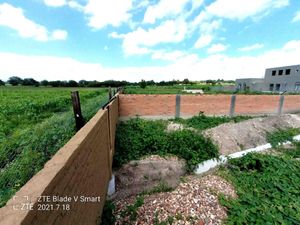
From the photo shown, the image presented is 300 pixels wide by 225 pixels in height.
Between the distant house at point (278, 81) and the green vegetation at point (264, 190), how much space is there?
2751 centimetres

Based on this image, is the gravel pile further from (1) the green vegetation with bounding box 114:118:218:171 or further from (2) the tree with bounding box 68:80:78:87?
(2) the tree with bounding box 68:80:78:87

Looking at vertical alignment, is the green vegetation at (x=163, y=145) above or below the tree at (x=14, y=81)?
below

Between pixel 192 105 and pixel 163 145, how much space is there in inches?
156

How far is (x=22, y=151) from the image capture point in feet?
7.80

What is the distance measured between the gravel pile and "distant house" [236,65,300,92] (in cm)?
3012

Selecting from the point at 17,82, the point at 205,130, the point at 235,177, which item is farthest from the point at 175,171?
the point at 17,82

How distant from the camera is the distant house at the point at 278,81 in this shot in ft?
89.0

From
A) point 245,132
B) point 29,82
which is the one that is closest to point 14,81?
point 29,82

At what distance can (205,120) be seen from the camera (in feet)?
33.3

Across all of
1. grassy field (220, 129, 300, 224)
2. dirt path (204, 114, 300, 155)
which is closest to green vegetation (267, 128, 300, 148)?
dirt path (204, 114, 300, 155)

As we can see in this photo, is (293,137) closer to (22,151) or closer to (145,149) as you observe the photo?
(145,149)

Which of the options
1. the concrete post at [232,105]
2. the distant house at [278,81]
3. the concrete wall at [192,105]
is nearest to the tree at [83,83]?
the distant house at [278,81]

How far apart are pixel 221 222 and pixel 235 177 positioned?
2.20 m

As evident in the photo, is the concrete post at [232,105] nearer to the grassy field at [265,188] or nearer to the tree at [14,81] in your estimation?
the grassy field at [265,188]
